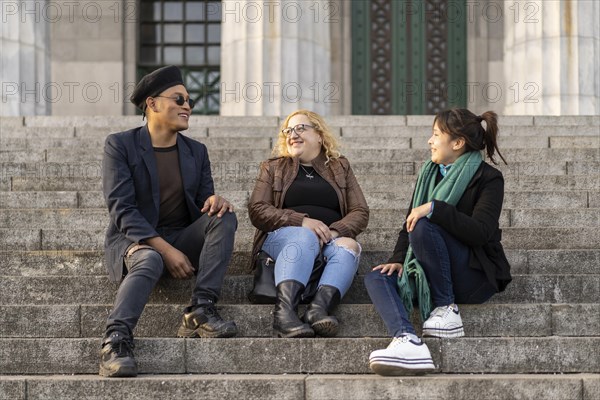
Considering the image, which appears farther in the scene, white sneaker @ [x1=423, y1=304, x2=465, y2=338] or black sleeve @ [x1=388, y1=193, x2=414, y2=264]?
black sleeve @ [x1=388, y1=193, x2=414, y2=264]

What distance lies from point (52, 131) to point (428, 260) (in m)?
6.09

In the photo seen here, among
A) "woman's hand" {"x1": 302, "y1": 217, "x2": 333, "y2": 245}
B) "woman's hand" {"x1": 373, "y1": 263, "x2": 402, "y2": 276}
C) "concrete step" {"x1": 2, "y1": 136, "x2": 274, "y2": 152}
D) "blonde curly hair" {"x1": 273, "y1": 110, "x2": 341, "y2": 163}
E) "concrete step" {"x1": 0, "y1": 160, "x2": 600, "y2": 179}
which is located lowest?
"woman's hand" {"x1": 373, "y1": 263, "x2": 402, "y2": 276}

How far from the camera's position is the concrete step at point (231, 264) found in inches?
300

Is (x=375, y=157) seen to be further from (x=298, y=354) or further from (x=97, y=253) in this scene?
(x=298, y=354)

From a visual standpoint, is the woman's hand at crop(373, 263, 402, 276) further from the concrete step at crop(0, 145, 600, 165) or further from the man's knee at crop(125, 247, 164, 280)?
the concrete step at crop(0, 145, 600, 165)

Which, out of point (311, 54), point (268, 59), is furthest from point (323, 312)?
point (311, 54)

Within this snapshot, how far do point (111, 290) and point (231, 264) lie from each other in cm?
85

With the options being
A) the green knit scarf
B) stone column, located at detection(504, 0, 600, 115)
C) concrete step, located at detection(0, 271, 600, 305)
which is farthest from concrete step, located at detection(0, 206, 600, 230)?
stone column, located at detection(504, 0, 600, 115)

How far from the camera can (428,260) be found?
6.54 metres

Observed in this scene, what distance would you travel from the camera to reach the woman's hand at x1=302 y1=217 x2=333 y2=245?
7.05 meters

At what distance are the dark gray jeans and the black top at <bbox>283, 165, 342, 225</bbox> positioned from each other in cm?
65

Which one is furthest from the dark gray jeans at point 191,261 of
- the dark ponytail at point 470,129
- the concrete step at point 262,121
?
the concrete step at point 262,121

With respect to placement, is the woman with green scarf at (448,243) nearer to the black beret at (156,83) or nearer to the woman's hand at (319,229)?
the woman's hand at (319,229)

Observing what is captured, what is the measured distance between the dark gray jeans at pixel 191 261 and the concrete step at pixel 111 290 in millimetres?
474
